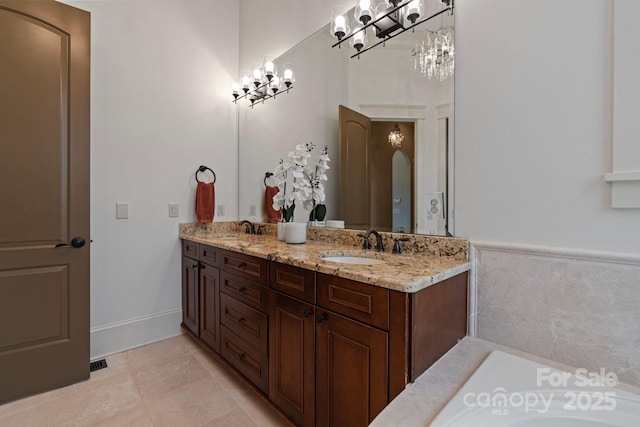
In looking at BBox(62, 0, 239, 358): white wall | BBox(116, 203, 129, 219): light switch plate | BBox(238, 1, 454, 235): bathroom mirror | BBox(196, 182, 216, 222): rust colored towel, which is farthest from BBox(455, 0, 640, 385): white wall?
BBox(116, 203, 129, 219): light switch plate

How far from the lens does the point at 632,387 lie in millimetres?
978

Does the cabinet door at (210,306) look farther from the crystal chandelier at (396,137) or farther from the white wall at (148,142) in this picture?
the crystal chandelier at (396,137)

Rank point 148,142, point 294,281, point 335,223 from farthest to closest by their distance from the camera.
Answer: point 148,142 → point 335,223 → point 294,281

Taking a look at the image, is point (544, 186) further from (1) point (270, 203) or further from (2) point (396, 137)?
(1) point (270, 203)

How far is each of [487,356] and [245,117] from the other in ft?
8.68

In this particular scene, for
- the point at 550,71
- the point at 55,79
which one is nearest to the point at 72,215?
the point at 55,79

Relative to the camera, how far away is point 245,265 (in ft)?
5.74

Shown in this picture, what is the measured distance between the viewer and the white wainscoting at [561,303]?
1016 mm

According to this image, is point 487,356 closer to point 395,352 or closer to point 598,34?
point 395,352

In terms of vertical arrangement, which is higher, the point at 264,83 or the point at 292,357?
the point at 264,83

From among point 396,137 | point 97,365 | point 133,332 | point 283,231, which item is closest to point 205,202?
point 283,231

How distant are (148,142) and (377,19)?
6.27 feet

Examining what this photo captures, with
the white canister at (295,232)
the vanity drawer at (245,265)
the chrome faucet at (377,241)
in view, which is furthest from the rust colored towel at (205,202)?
the chrome faucet at (377,241)

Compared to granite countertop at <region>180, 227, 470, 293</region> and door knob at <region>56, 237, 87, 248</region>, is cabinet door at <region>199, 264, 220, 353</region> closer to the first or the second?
granite countertop at <region>180, 227, 470, 293</region>
